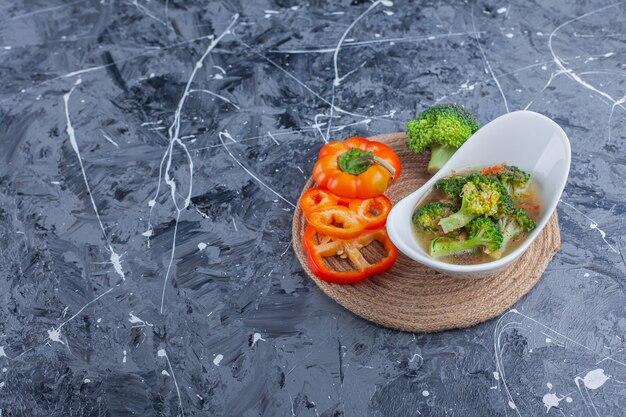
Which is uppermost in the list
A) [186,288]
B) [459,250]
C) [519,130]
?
[519,130]

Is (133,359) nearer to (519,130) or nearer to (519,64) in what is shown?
(519,130)

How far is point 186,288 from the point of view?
202 cm

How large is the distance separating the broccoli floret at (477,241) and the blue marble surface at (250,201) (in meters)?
0.24

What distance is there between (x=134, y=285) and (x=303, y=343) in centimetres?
52

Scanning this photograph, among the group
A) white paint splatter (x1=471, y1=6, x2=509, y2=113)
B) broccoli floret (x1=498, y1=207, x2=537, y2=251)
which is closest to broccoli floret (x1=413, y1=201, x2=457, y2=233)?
broccoli floret (x1=498, y1=207, x2=537, y2=251)

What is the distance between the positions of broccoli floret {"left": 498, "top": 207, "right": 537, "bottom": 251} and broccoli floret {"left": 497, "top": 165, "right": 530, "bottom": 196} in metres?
0.09

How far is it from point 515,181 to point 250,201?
789 millimetres

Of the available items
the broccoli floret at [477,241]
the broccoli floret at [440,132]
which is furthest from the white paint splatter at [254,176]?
the broccoli floret at [477,241]

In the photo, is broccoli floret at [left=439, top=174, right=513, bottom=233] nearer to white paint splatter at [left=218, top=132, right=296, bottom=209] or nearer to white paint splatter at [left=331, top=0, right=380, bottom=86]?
white paint splatter at [left=218, top=132, right=296, bottom=209]

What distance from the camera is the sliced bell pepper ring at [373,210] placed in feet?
6.46

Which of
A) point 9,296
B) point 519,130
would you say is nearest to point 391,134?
point 519,130

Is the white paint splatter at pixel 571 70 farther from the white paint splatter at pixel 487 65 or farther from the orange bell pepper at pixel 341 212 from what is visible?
the orange bell pepper at pixel 341 212

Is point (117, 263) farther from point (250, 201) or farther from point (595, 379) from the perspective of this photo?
point (595, 379)

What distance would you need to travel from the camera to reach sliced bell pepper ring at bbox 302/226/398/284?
1923 millimetres
